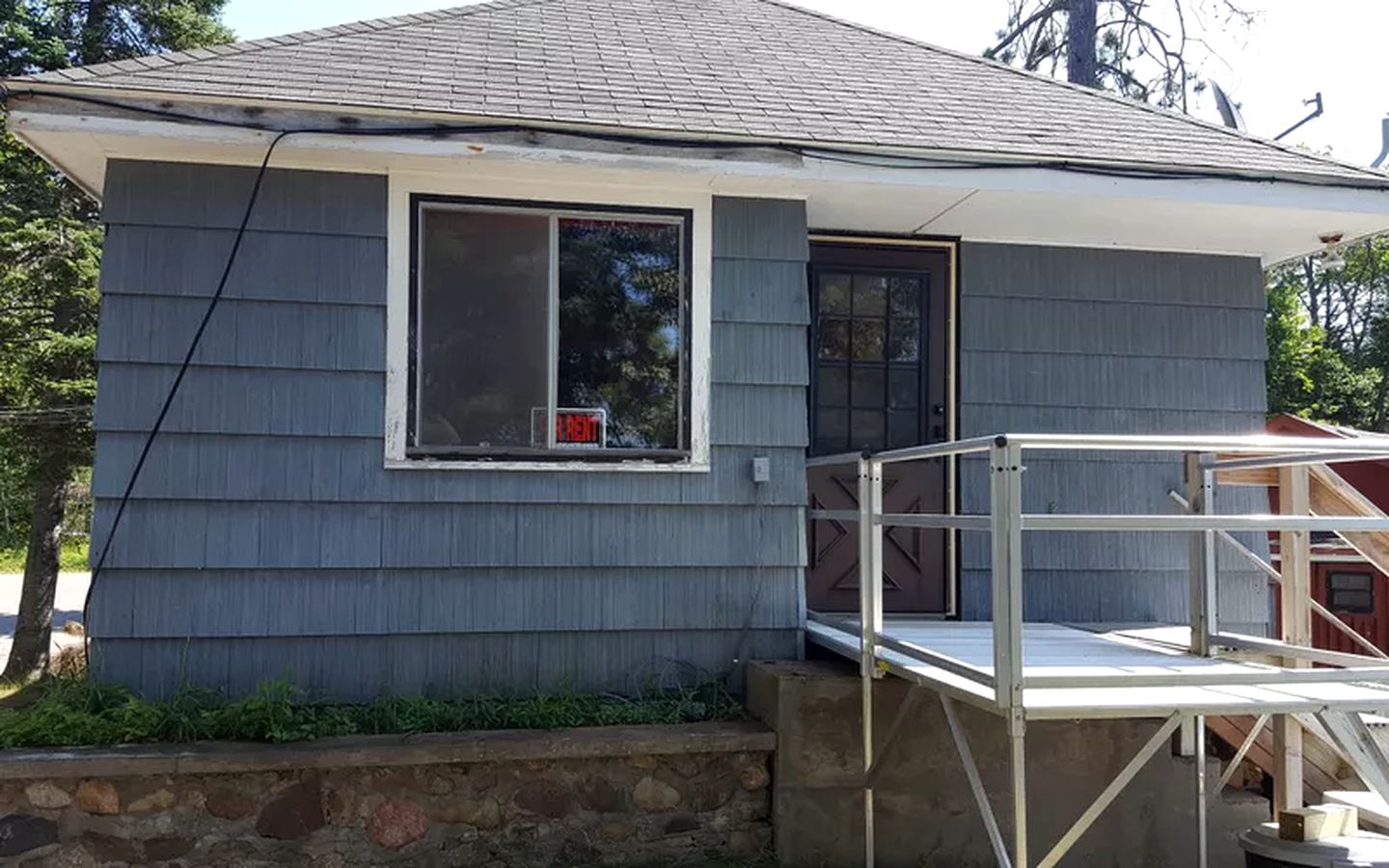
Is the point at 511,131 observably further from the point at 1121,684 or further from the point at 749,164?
the point at 1121,684

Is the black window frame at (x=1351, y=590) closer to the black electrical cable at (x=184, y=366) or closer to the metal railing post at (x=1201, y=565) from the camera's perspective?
the metal railing post at (x=1201, y=565)

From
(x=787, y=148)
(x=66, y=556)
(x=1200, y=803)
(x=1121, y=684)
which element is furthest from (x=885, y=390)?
(x=66, y=556)

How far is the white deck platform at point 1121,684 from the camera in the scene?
319 cm

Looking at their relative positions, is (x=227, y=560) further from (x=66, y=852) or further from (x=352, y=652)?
(x=66, y=852)

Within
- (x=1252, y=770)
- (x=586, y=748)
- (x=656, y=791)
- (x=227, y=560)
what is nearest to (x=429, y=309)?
(x=227, y=560)

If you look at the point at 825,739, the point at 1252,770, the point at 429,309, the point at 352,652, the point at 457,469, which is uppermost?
the point at 429,309

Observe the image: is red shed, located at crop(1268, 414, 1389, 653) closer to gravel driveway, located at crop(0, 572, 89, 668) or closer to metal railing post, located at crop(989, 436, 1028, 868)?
metal railing post, located at crop(989, 436, 1028, 868)

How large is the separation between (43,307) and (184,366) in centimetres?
721

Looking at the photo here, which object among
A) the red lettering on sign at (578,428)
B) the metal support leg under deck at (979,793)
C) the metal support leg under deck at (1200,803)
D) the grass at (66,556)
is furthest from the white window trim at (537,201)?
the grass at (66,556)

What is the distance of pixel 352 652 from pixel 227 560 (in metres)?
0.65

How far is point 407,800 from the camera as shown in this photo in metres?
4.09

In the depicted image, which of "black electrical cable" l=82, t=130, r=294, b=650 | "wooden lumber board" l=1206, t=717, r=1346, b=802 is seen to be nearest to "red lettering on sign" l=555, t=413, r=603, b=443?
"black electrical cable" l=82, t=130, r=294, b=650

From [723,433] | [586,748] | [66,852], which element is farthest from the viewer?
[723,433]

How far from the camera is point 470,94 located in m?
4.56
